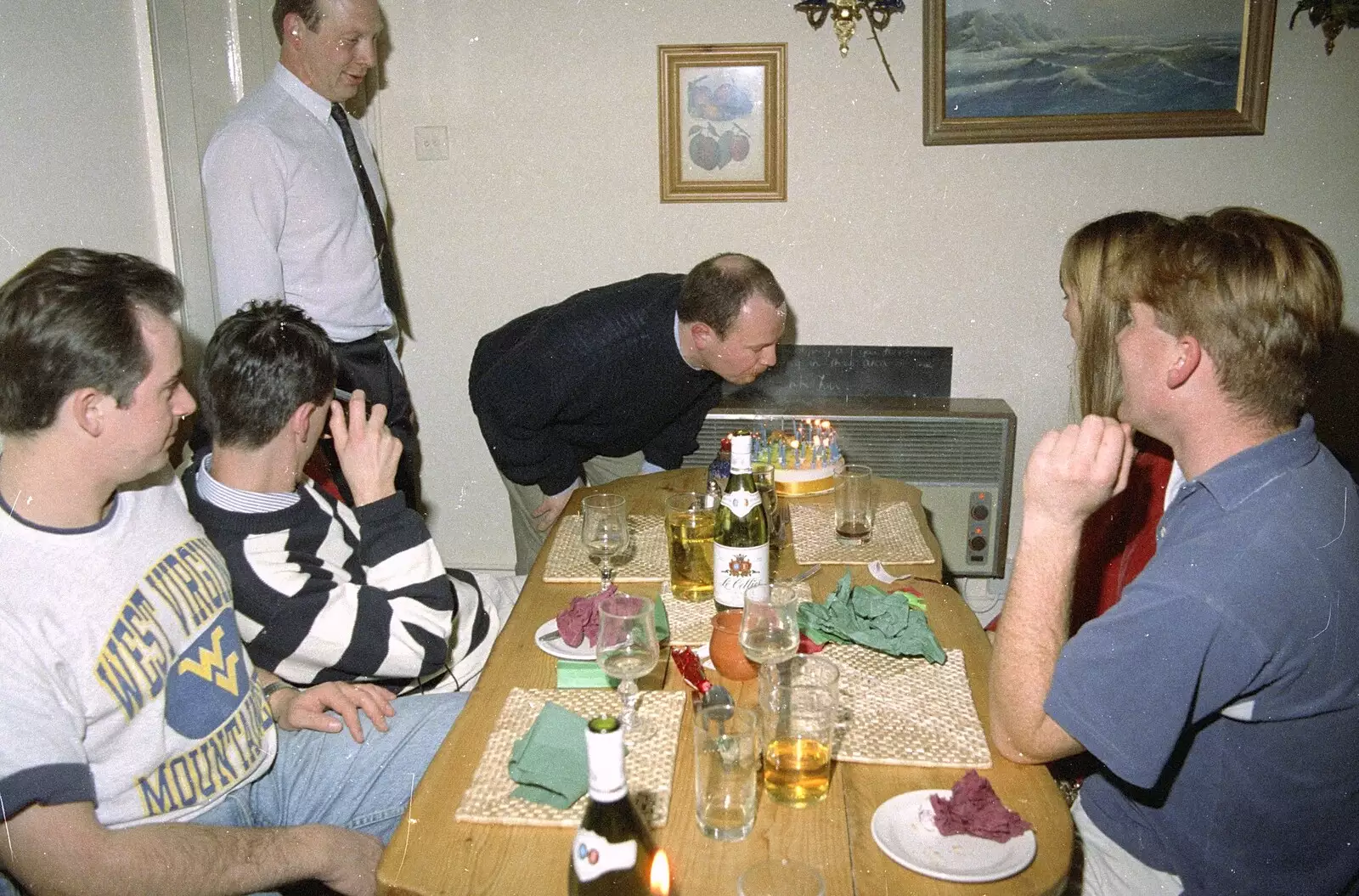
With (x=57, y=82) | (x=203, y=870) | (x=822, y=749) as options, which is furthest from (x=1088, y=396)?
(x=57, y=82)

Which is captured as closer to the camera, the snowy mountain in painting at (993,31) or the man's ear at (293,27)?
the man's ear at (293,27)

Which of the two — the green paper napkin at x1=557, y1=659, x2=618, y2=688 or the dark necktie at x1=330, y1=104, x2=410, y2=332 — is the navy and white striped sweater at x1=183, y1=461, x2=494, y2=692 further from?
the dark necktie at x1=330, y1=104, x2=410, y2=332

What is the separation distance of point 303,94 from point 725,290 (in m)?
1.31

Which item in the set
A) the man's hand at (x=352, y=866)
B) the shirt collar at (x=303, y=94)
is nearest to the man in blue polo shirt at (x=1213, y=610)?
the man's hand at (x=352, y=866)

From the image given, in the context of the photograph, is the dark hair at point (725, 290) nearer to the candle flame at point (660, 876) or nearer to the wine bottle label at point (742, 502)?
the wine bottle label at point (742, 502)

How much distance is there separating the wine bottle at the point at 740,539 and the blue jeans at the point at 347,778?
48 cm

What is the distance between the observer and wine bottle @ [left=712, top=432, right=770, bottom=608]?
5.39 ft

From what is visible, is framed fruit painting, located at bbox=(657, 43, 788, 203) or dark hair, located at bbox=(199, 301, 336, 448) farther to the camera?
framed fruit painting, located at bbox=(657, 43, 788, 203)

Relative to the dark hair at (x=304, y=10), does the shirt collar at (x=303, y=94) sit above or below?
below

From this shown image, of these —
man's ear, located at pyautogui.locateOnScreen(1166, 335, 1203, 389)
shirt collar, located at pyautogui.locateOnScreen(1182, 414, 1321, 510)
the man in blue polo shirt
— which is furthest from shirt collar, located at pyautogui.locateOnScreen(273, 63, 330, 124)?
shirt collar, located at pyautogui.locateOnScreen(1182, 414, 1321, 510)

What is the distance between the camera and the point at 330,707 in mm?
1687

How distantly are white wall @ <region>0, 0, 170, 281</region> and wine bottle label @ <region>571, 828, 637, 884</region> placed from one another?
1719mm

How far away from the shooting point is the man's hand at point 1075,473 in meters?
1.37

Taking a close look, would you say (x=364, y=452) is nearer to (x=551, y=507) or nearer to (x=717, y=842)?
(x=717, y=842)
